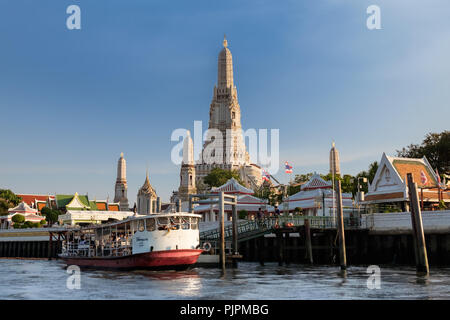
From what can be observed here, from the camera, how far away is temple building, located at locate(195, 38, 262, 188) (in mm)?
180250

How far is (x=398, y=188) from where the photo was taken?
163ft

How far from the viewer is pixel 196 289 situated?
83.9ft

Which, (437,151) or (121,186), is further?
(121,186)

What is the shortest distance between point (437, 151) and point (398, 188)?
33010 millimetres

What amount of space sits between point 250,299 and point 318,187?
45.2 metres

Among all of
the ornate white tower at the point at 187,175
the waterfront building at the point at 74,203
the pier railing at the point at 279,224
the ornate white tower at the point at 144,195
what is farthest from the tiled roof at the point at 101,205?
the pier railing at the point at 279,224

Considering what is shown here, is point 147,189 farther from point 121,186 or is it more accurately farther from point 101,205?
point 101,205

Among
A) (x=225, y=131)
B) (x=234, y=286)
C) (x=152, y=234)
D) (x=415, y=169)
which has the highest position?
(x=225, y=131)

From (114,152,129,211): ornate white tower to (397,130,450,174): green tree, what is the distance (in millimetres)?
95498

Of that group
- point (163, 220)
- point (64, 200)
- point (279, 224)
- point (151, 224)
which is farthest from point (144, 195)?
point (163, 220)

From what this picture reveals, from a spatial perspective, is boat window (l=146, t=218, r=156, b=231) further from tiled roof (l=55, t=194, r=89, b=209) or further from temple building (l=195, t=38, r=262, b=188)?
temple building (l=195, t=38, r=262, b=188)
